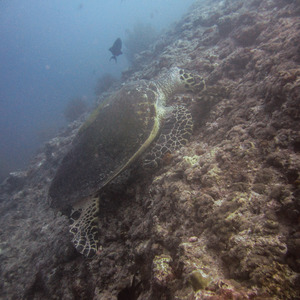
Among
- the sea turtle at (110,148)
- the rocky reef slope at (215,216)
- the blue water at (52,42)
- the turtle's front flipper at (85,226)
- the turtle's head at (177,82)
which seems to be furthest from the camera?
the blue water at (52,42)

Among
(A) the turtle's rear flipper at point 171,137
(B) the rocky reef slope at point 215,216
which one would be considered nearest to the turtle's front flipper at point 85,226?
(B) the rocky reef slope at point 215,216

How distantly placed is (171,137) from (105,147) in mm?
1315

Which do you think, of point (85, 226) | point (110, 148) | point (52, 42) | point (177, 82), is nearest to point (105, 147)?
point (110, 148)

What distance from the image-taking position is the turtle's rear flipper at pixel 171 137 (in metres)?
3.17

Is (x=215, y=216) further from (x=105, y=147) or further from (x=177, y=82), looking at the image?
(x=177, y=82)

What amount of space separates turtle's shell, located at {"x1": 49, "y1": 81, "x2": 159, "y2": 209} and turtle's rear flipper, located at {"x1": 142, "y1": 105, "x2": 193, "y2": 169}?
0.26m

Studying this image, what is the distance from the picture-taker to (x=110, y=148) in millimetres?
3402

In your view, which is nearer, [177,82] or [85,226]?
[85,226]

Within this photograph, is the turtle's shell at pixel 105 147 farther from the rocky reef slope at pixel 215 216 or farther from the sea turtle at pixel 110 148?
the rocky reef slope at pixel 215 216

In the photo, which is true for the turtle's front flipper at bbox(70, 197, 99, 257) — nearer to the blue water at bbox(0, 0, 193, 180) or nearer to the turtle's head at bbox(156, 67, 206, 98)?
the turtle's head at bbox(156, 67, 206, 98)

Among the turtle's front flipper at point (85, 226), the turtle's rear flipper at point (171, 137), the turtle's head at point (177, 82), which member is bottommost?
the turtle's front flipper at point (85, 226)

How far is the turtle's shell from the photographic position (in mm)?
3229

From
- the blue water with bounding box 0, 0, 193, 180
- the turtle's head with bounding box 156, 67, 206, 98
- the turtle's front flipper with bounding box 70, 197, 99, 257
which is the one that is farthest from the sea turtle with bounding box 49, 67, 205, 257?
the blue water with bounding box 0, 0, 193, 180

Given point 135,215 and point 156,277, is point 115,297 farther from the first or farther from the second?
point 135,215
